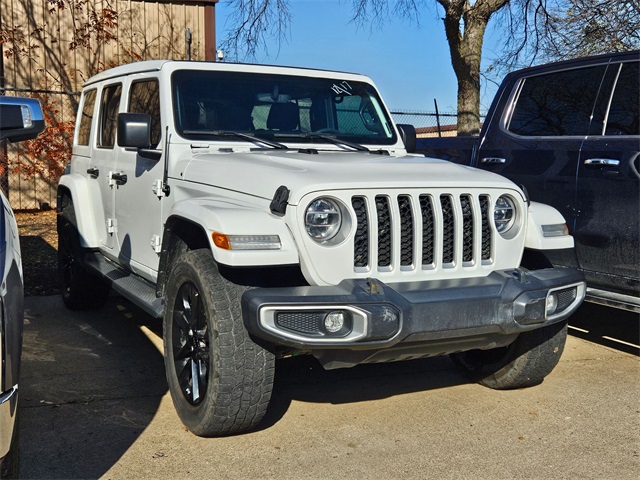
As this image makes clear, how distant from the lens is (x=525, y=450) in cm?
364

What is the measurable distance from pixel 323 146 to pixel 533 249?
1.50 meters

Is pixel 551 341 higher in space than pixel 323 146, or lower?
lower

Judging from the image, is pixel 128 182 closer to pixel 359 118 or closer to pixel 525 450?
pixel 359 118

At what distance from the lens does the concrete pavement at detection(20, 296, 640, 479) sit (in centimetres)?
342

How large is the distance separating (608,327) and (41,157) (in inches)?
348

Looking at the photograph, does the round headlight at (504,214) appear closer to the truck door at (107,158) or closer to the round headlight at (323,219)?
the round headlight at (323,219)

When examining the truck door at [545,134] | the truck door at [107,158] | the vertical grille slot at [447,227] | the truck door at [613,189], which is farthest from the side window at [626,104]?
the truck door at [107,158]

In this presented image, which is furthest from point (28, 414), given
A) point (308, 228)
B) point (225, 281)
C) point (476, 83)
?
point (476, 83)

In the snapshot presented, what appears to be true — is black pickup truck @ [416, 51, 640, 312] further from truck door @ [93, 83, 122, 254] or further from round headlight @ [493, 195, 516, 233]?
truck door @ [93, 83, 122, 254]

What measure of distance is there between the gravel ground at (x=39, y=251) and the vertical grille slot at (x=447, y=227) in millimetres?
4605

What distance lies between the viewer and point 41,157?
11516 mm

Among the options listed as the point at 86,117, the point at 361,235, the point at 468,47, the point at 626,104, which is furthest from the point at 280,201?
the point at 468,47

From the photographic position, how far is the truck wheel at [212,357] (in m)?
3.40

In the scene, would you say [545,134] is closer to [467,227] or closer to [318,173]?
[467,227]
